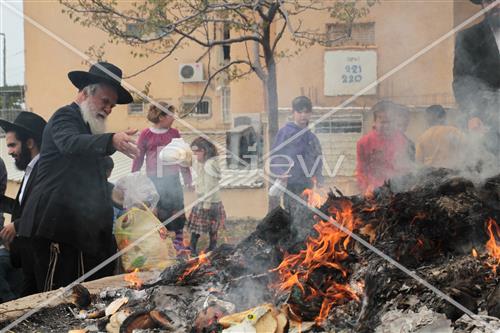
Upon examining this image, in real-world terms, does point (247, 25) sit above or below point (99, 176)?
above

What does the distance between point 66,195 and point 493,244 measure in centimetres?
295

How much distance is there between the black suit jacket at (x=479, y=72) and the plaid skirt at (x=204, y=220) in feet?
11.4

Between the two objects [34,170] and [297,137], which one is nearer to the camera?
[34,170]

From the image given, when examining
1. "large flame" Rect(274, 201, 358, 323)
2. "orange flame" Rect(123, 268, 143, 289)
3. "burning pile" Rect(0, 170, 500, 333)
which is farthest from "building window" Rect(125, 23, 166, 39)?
"large flame" Rect(274, 201, 358, 323)

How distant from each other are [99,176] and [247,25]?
15.2 ft

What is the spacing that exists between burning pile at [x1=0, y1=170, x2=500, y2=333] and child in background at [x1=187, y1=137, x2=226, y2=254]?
371 cm

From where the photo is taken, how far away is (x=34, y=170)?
16.8 feet

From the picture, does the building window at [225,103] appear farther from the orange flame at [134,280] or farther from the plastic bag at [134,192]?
the orange flame at [134,280]

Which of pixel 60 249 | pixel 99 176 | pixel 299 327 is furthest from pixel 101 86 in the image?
pixel 299 327

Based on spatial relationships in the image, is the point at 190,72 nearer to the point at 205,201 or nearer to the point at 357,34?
the point at 357,34

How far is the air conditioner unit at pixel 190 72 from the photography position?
1853cm

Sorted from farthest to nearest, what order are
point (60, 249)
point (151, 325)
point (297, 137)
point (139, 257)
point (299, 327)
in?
point (297, 137) → point (139, 257) → point (60, 249) → point (151, 325) → point (299, 327)

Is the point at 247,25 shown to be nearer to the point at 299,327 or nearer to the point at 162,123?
the point at 162,123

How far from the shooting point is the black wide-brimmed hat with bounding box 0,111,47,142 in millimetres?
5660
